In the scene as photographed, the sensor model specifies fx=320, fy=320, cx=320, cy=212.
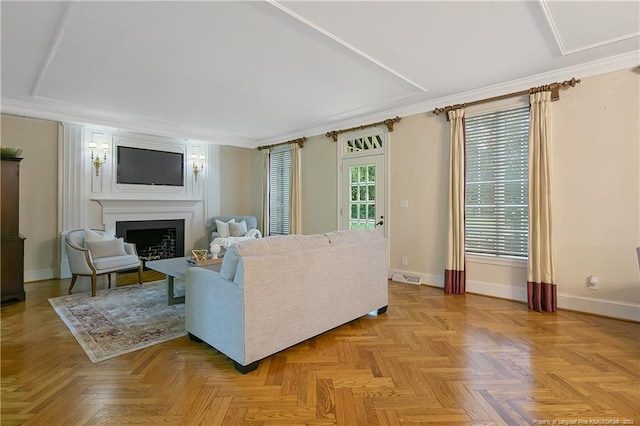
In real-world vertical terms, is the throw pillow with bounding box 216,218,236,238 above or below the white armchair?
above

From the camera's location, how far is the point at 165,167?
6.07m

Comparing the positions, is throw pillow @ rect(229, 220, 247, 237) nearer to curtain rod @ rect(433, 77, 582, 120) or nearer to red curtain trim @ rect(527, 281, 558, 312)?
curtain rod @ rect(433, 77, 582, 120)

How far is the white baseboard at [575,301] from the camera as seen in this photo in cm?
317

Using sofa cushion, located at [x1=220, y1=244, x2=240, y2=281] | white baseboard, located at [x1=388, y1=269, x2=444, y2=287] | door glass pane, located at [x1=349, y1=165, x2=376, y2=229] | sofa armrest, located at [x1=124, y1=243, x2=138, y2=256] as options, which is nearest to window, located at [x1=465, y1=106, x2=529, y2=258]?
white baseboard, located at [x1=388, y1=269, x2=444, y2=287]

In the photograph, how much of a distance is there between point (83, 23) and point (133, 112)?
2687 millimetres

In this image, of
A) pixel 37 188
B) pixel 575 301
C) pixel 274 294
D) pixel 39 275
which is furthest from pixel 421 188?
pixel 39 275

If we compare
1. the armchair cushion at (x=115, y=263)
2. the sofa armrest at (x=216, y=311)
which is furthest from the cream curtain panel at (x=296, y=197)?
the sofa armrest at (x=216, y=311)

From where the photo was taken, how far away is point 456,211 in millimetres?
4164

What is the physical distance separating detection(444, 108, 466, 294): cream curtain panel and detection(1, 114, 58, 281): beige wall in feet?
19.1

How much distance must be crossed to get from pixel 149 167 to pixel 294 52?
407cm

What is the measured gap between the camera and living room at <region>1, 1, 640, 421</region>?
3.23 meters

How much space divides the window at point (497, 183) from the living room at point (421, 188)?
236mm

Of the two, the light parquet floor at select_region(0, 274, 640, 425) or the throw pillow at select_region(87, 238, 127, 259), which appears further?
the throw pillow at select_region(87, 238, 127, 259)

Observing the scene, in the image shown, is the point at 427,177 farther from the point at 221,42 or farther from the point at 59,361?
the point at 59,361
